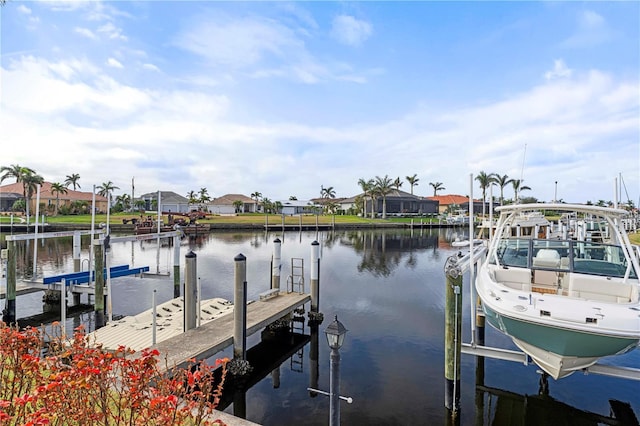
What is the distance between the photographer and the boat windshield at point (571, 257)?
740 centimetres

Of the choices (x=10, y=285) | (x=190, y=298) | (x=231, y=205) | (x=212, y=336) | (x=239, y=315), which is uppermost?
(x=231, y=205)

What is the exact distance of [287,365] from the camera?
1031 centimetres

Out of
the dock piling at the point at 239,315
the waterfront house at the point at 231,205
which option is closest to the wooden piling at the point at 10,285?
the dock piling at the point at 239,315

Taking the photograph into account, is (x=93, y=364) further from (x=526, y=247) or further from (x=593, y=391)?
(x=593, y=391)

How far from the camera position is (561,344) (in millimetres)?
5973

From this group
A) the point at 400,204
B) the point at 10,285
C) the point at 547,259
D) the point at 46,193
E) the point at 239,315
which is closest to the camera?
the point at 547,259

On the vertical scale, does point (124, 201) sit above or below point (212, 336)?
above

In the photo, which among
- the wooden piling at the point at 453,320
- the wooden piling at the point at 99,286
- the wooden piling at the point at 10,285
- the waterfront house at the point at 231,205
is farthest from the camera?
the waterfront house at the point at 231,205

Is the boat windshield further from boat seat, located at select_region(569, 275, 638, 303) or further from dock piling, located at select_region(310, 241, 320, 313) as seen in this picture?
dock piling, located at select_region(310, 241, 320, 313)

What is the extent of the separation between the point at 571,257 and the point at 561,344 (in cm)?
240

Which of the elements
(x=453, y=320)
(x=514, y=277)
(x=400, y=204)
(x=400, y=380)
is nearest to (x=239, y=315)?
(x=400, y=380)

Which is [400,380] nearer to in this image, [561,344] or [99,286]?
[561,344]

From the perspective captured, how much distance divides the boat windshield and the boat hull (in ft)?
5.84

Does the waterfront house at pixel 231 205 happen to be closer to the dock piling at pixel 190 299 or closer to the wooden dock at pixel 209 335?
the wooden dock at pixel 209 335
